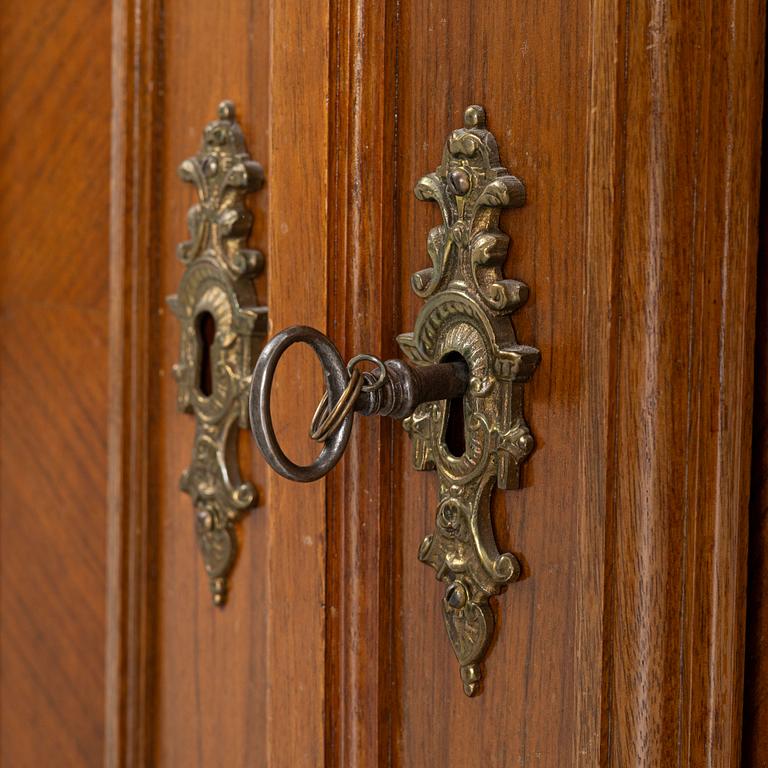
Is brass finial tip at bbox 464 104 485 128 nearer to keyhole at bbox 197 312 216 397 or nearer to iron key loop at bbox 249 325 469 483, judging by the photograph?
iron key loop at bbox 249 325 469 483

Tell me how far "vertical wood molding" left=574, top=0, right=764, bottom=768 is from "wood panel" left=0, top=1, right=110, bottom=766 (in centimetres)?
50

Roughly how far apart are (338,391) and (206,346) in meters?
0.22

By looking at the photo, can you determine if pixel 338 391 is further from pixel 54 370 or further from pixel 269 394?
pixel 54 370

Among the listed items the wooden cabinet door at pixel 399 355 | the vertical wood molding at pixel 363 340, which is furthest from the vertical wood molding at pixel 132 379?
the vertical wood molding at pixel 363 340

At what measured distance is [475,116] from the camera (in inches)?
18.5

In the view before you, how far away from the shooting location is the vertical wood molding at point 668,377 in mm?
402

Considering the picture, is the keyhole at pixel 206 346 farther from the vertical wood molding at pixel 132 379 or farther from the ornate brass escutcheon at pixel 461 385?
the ornate brass escutcheon at pixel 461 385

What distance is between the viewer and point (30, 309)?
0.89 meters

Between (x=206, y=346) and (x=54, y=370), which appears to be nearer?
(x=206, y=346)

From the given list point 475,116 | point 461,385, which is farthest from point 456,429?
point 475,116

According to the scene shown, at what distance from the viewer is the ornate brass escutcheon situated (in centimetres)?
46

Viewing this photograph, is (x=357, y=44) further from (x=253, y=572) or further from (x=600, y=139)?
(x=253, y=572)

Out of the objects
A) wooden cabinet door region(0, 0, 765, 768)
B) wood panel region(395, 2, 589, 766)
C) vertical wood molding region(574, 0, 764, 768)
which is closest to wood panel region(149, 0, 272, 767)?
wooden cabinet door region(0, 0, 765, 768)

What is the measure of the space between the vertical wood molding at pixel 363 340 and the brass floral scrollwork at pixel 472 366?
0.09 feet
